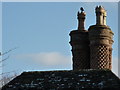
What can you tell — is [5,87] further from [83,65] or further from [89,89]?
[83,65]

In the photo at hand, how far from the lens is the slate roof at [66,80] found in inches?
743

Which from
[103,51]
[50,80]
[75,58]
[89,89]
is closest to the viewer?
[89,89]

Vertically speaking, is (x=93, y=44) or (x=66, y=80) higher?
(x=93, y=44)

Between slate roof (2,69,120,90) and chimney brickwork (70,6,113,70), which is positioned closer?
slate roof (2,69,120,90)

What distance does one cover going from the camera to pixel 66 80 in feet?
64.8

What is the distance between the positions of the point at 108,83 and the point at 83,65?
28.9 ft

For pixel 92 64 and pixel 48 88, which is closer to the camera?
pixel 48 88

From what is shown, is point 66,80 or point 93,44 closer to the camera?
point 66,80

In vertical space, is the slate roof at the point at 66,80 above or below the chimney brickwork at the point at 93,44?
below

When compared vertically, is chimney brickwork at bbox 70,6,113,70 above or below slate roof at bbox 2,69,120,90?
above

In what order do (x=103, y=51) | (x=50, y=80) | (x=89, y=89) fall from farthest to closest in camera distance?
(x=103, y=51), (x=50, y=80), (x=89, y=89)

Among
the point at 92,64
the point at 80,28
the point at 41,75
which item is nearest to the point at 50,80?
the point at 41,75

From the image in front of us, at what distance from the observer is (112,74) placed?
19.6 metres

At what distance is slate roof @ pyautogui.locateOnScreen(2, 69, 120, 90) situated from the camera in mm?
18861
